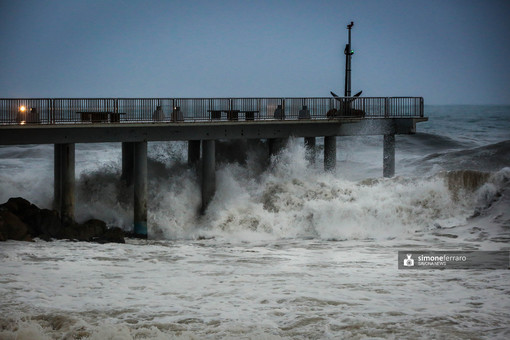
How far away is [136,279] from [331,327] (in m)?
6.61

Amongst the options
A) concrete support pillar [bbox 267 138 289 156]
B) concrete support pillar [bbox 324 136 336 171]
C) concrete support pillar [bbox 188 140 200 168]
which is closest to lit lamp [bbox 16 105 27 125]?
concrete support pillar [bbox 188 140 200 168]

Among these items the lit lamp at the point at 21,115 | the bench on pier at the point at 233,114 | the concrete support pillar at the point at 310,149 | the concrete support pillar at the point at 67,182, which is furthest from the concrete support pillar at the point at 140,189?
the concrete support pillar at the point at 310,149

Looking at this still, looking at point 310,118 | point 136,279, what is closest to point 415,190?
point 310,118

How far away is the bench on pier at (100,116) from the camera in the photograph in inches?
1302

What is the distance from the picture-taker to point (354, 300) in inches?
810

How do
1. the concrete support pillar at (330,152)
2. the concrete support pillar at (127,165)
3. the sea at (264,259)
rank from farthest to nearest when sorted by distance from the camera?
the concrete support pillar at (330,152), the concrete support pillar at (127,165), the sea at (264,259)

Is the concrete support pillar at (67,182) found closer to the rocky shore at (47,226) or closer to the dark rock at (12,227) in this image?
the rocky shore at (47,226)

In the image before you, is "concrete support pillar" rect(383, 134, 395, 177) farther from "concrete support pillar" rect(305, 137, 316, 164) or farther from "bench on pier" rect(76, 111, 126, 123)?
"bench on pier" rect(76, 111, 126, 123)

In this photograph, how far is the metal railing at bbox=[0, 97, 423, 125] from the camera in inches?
1278

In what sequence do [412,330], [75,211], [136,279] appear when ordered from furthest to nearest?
1. [75,211]
2. [136,279]
3. [412,330]

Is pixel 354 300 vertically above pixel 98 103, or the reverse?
pixel 98 103

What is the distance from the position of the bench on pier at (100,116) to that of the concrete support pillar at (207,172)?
4074mm

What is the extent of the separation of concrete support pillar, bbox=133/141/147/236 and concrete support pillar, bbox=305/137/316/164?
9.23 meters

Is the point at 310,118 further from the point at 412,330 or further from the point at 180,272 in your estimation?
the point at 412,330
